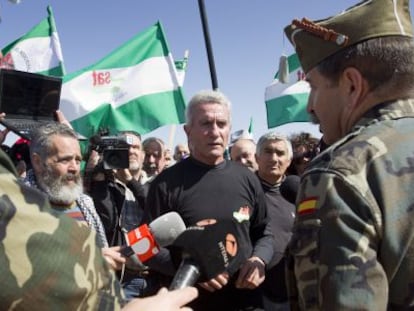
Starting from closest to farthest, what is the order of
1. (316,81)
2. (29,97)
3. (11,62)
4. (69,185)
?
(316,81), (69,185), (29,97), (11,62)

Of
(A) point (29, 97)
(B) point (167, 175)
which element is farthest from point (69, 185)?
(A) point (29, 97)

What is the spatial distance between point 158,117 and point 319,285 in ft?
19.7

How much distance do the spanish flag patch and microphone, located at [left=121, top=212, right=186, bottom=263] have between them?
67cm

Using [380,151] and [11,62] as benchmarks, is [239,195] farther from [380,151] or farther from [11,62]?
[11,62]

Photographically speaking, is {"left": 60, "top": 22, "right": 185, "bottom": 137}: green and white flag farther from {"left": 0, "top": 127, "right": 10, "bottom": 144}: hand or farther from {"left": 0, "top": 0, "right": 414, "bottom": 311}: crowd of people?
{"left": 0, "top": 0, "right": 414, "bottom": 311}: crowd of people

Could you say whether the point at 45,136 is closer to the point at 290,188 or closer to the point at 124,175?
the point at 124,175

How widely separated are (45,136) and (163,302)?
2.76 m

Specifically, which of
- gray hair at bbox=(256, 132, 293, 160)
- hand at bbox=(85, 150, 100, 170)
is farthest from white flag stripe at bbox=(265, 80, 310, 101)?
hand at bbox=(85, 150, 100, 170)

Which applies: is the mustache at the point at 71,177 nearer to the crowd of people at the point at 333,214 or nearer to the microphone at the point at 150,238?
the crowd of people at the point at 333,214

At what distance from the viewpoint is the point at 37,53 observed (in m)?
7.54

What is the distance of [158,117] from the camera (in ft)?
23.1

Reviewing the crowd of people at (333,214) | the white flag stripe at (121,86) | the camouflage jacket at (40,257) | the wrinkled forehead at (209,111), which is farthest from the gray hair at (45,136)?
the white flag stripe at (121,86)

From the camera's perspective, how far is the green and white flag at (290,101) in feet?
29.1

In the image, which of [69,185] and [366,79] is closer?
[366,79]
